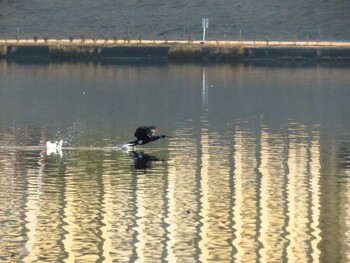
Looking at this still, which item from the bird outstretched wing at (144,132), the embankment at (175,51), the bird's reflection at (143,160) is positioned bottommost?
the embankment at (175,51)

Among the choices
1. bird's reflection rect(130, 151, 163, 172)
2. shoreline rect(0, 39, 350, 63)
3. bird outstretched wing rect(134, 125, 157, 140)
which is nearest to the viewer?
bird's reflection rect(130, 151, 163, 172)

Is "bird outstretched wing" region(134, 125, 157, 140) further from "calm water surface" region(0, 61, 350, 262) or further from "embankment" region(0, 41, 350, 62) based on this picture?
"embankment" region(0, 41, 350, 62)

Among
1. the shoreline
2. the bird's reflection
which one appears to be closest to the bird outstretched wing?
the bird's reflection

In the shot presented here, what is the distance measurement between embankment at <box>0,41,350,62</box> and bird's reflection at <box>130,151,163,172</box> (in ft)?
168

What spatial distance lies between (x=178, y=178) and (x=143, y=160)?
3.73 metres

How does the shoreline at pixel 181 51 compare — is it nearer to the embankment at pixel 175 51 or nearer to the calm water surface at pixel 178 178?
the embankment at pixel 175 51

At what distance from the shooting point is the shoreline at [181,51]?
281 ft

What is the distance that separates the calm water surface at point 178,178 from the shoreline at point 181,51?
25168 millimetres

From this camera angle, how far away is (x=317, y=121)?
4688 cm

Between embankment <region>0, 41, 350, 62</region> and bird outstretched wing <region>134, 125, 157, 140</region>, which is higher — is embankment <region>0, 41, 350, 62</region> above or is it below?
below

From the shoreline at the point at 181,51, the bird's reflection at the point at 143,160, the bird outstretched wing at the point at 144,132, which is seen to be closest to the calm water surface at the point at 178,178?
the bird's reflection at the point at 143,160

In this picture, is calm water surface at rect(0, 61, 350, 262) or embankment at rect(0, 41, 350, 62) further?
embankment at rect(0, 41, 350, 62)

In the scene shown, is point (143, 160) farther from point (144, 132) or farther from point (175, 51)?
point (175, 51)

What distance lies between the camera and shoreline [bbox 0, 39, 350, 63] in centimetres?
8550
